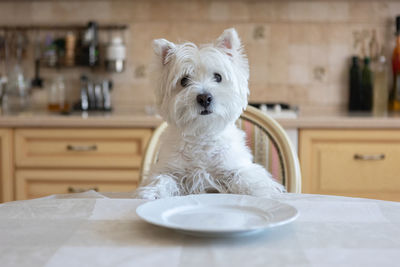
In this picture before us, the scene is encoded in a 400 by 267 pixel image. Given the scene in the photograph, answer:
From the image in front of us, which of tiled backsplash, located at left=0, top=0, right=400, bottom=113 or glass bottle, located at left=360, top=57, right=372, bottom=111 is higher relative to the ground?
tiled backsplash, located at left=0, top=0, right=400, bottom=113

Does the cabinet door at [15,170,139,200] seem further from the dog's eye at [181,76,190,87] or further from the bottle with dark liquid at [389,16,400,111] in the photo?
the bottle with dark liquid at [389,16,400,111]

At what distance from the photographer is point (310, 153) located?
2133 mm

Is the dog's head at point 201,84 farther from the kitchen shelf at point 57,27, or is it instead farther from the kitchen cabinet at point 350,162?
the kitchen shelf at point 57,27

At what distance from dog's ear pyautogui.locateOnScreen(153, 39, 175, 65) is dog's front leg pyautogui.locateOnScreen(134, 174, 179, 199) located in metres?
0.31

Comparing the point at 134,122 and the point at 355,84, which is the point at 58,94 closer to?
the point at 134,122

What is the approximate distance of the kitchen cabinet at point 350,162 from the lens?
2121 mm

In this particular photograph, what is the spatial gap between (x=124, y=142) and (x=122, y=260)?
1.65m

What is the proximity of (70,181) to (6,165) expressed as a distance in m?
0.32

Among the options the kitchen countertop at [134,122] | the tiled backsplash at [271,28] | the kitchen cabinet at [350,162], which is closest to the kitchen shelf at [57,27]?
the tiled backsplash at [271,28]

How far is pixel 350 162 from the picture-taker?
7.00 ft

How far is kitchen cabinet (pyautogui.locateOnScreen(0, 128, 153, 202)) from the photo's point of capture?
2170 mm

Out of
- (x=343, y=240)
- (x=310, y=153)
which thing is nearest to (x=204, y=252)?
(x=343, y=240)

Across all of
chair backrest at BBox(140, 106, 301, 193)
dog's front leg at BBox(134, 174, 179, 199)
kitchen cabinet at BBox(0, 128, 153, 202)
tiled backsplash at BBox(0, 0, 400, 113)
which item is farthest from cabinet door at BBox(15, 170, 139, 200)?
dog's front leg at BBox(134, 174, 179, 199)

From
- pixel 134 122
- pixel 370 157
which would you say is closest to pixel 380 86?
pixel 370 157
